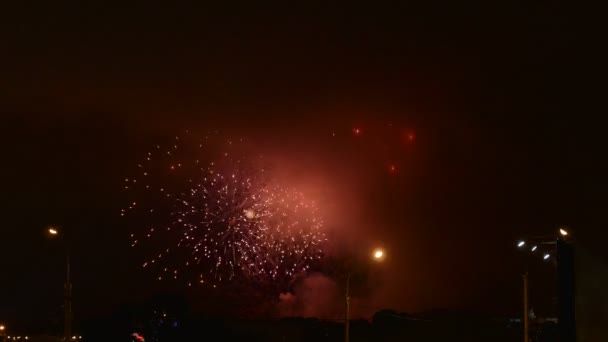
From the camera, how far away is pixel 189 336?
171 feet

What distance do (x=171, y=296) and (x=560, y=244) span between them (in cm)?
4374

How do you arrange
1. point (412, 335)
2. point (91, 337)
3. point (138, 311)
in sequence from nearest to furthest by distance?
point (91, 337) < point (138, 311) < point (412, 335)

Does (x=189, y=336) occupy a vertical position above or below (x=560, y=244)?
below

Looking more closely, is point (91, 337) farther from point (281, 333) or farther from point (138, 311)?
point (281, 333)

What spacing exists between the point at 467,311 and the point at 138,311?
27236 mm

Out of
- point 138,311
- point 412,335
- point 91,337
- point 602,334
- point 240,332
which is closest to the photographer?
point 602,334

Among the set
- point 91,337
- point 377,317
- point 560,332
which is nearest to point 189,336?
point 91,337

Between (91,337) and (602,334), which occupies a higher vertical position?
(602,334)

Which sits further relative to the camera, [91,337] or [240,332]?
[240,332]

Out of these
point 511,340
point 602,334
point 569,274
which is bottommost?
point 511,340

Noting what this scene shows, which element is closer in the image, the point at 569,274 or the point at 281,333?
the point at 569,274

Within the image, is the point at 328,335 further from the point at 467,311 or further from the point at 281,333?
the point at 467,311

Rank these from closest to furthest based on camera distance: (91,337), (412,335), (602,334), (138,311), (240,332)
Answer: (602,334) → (91,337) → (138,311) → (240,332) → (412,335)

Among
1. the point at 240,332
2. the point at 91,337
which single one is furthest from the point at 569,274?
the point at 240,332
